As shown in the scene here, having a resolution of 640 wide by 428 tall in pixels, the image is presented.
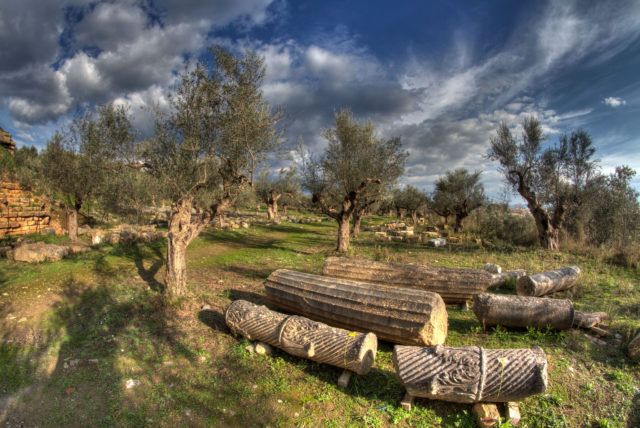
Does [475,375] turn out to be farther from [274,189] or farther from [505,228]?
[274,189]

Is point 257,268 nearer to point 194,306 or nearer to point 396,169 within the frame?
point 194,306

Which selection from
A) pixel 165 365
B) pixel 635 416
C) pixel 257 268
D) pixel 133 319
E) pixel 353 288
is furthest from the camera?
pixel 257 268

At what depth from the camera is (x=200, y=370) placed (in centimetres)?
458

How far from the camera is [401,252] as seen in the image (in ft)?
47.4

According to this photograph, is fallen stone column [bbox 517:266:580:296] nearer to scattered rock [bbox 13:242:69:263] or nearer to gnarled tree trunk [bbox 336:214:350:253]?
gnarled tree trunk [bbox 336:214:350:253]

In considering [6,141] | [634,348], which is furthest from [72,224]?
[634,348]

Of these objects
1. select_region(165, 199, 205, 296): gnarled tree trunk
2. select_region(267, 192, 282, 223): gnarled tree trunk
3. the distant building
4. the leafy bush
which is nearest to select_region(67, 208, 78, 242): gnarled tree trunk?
select_region(165, 199, 205, 296): gnarled tree trunk

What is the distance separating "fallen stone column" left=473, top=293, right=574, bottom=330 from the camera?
18.0 feet

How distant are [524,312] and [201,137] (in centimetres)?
896

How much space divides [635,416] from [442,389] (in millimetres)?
2502

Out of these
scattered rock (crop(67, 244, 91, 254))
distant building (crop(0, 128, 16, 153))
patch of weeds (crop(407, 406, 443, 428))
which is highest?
distant building (crop(0, 128, 16, 153))

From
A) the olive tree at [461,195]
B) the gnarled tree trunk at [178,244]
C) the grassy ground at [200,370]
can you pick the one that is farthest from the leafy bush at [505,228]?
the gnarled tree trunk at [178,244]

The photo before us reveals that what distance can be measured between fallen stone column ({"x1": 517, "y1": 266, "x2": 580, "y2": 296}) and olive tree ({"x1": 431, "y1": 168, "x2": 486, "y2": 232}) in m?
17.5

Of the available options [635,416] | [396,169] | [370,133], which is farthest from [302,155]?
[635,416]
